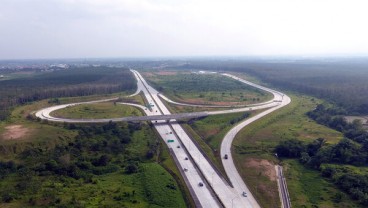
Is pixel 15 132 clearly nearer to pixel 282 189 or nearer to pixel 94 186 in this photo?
pixel 94 186

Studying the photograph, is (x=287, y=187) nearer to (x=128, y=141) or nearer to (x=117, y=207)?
(x=117, y=207)

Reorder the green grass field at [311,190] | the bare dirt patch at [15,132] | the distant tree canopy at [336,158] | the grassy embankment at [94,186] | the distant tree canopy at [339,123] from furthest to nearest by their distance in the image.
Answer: the distant tree canopy at [339,123] < the bare dirt patch at [15,132] < the distant tree canopy at [336,158] < the green grass field at [311,190] < the grassy embankment at [94,186]

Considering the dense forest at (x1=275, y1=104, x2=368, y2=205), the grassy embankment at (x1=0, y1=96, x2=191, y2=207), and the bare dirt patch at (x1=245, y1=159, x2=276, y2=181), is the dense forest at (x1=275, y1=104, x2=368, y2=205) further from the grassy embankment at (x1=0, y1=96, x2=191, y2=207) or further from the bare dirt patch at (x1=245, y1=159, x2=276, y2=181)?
the grassy embankment at (x1=0, y1=96, x2=191, y2=207)

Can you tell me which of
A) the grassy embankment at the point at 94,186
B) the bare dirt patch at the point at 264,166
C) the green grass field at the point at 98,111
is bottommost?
the bare dirt patch at the point at 264,166

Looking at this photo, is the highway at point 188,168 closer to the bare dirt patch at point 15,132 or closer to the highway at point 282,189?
the highway at point 282,189

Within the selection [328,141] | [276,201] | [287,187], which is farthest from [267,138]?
[276,201]

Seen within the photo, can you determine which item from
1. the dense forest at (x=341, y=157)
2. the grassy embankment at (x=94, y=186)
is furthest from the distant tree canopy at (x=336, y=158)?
the grassy embankment at (x=94, y=186)
